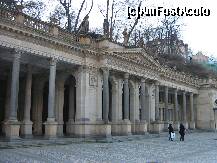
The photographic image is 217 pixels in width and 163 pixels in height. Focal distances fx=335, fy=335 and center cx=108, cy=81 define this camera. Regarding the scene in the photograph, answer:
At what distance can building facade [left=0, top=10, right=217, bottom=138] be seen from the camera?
20219 millimetres

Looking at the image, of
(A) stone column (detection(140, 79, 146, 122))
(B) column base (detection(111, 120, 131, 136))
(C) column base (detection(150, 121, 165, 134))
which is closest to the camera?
(B) column base (detection(111, 120, 131, 136))

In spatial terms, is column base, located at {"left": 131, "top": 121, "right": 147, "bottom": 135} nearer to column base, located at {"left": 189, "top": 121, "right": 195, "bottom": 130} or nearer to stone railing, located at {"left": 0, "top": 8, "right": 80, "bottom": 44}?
stone railing, located at {"left": 0, "top": 8, "right": 80, "bottom": 44}

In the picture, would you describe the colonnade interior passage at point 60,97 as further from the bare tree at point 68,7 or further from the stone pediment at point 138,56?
the bare tree at point 68,7

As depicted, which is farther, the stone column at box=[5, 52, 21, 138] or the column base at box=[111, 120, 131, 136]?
the column base at box=[111, 120, 131, 136]

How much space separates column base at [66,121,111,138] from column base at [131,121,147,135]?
5734 mm

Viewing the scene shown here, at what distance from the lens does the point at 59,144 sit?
2041 centimetres

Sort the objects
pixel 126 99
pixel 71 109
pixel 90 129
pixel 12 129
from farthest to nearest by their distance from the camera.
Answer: pixel 126 99 → pixel 71 109 → pixel 90 129 → pixel 12 129

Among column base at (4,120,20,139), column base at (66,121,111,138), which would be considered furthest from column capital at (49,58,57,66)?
column base at (4,120,20,139)

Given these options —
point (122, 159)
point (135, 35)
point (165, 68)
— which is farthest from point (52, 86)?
point (135, 35)

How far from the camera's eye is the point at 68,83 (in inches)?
1114

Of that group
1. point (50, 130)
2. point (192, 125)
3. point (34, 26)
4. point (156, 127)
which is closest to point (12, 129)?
point (50, 130)

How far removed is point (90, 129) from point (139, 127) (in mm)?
7033

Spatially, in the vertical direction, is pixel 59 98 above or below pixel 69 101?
above

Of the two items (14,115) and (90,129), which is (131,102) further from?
(14,115)
